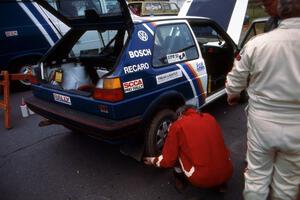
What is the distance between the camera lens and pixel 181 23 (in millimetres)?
3539

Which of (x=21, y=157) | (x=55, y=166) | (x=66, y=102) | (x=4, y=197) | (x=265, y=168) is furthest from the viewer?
(x=21, y=157)

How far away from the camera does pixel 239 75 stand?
1.99 meters

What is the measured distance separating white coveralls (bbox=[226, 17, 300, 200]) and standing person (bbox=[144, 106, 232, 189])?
367 mm

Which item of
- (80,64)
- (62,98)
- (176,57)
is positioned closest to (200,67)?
(176,57)

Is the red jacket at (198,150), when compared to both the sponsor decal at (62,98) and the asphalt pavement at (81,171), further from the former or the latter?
the sponsor decal at (62,98)

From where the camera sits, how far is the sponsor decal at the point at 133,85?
2.69 m

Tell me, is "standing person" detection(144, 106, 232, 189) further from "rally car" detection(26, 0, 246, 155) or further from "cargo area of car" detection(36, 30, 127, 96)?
"cargo area of car" detection(36, 30, 127, 96)

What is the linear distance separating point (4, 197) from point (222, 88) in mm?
3291

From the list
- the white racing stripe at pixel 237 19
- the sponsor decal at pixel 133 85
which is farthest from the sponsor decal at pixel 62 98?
the white racing stripe at pixel 237 19

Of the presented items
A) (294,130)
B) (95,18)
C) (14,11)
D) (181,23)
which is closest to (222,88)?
(181,23)

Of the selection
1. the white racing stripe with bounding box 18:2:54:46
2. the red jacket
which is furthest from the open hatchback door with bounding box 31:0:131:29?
the white racing stripe with bounding box 18:2:54:46

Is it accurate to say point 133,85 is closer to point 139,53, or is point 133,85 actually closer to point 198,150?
point 139,53

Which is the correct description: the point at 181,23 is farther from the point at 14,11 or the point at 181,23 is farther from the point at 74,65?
the point at 14,11

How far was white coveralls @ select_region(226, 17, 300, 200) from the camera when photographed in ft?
5.65
